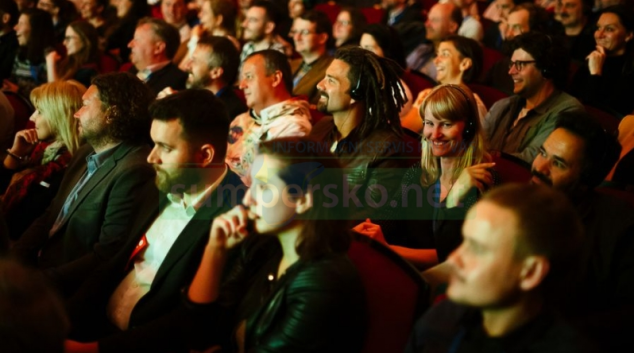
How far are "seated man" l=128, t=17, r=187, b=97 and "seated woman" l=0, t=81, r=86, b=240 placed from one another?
1656 millimetres

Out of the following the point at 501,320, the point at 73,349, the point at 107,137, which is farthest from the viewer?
the point at 107,137

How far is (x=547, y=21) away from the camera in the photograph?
18.7 ft

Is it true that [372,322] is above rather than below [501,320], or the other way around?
below

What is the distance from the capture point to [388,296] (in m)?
1.90

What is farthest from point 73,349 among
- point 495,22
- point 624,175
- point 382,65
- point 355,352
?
point 495,22

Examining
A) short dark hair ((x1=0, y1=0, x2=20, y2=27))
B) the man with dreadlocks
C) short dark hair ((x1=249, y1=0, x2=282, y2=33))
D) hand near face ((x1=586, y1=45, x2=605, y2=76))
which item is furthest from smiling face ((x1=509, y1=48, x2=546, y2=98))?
short dark hair ((x1=0, y1=0, x2=20, y2=27))

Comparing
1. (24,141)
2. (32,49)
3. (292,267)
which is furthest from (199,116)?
(32,49)

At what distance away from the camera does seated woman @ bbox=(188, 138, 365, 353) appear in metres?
1.76

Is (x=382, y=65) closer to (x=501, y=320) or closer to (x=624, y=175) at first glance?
(x=624, y=175)

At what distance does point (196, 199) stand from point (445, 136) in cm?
97

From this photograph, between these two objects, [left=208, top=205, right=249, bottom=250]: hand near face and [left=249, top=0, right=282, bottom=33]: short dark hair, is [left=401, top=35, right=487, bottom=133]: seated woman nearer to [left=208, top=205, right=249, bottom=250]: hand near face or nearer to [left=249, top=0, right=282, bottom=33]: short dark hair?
[left=249, top=0, right=282, bottom=33]: short dark hair

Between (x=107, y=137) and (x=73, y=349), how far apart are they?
108cm

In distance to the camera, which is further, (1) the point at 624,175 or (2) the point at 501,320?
(1) the point at 624,175

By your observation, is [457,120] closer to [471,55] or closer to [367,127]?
[367,127]
